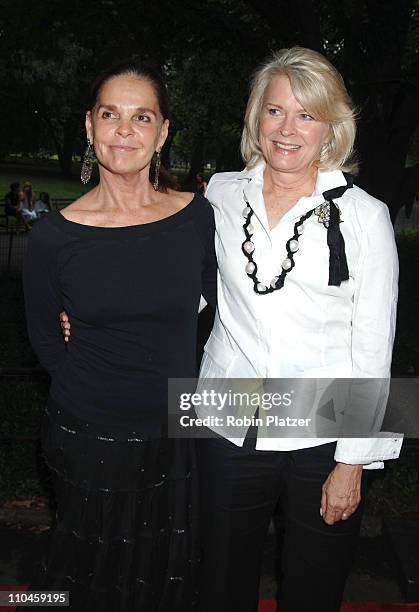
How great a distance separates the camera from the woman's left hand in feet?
7.59

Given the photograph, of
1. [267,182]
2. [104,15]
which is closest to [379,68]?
[104,15]

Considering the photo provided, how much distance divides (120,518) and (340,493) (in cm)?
82

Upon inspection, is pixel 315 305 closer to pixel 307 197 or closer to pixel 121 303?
pixel 307 197

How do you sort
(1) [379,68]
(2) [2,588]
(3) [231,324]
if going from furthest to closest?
(1) [379,68]
(2) [2,588]
(3) [231,324]

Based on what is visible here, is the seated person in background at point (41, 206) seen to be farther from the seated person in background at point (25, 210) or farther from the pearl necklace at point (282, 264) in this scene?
the pearl necklace at point (282, 264)

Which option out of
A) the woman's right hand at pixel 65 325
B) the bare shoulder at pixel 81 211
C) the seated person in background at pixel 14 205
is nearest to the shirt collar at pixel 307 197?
the bare shoulder at pixel 81 211

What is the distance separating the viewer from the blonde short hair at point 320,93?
2232 mm

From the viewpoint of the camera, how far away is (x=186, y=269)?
2.34 m

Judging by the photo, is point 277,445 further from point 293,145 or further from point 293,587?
point 293,145

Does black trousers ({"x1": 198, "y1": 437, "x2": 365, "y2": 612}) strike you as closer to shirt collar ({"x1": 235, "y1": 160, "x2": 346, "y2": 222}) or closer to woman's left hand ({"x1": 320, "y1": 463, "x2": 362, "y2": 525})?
woman's left hand ({"x1": 320, "y1": 463, "x2": 362, "y2": 525})

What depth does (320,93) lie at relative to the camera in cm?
223

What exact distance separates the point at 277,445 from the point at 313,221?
2.66 ft

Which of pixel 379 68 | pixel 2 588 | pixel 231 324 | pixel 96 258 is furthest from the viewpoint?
pixel 379 68

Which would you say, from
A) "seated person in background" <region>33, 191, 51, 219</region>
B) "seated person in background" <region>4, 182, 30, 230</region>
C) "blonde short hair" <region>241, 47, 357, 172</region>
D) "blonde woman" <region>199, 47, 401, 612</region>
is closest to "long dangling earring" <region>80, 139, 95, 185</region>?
"blonde woman" <region>199, 47, 401, 612</region>
